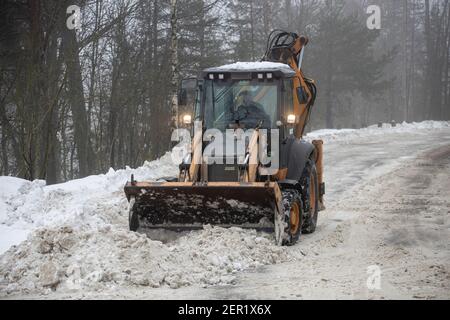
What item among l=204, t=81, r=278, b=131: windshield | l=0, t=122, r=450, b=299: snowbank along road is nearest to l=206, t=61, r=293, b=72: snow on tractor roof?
l=204, t=81, r=278, b=131: windshield

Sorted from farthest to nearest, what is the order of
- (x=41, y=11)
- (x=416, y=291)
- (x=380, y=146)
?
(x=380, y=146) < (x=41, y=11) < (x=416, y=291)

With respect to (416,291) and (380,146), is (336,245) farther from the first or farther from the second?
(380,146)

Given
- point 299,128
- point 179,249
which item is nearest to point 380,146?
point 299,128

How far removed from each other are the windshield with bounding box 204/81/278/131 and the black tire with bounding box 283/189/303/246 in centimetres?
121

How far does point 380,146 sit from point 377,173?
756cm

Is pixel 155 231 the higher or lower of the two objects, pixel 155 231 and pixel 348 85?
the lower

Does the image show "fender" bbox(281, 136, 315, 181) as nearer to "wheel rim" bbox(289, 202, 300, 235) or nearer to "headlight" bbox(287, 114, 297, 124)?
"headlight" bbox(287, 114, 297, 124)

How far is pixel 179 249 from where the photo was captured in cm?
709

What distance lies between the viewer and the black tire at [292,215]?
7.89m

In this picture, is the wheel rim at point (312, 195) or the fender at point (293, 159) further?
the wheel rim at point (312, 195)

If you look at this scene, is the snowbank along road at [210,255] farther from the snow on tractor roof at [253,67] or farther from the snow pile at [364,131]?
the snow pile at [364,131]

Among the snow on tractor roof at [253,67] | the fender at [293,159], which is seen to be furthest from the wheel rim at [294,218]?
the snow on tractor roof at [253,67]

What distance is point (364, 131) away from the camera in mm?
29781
